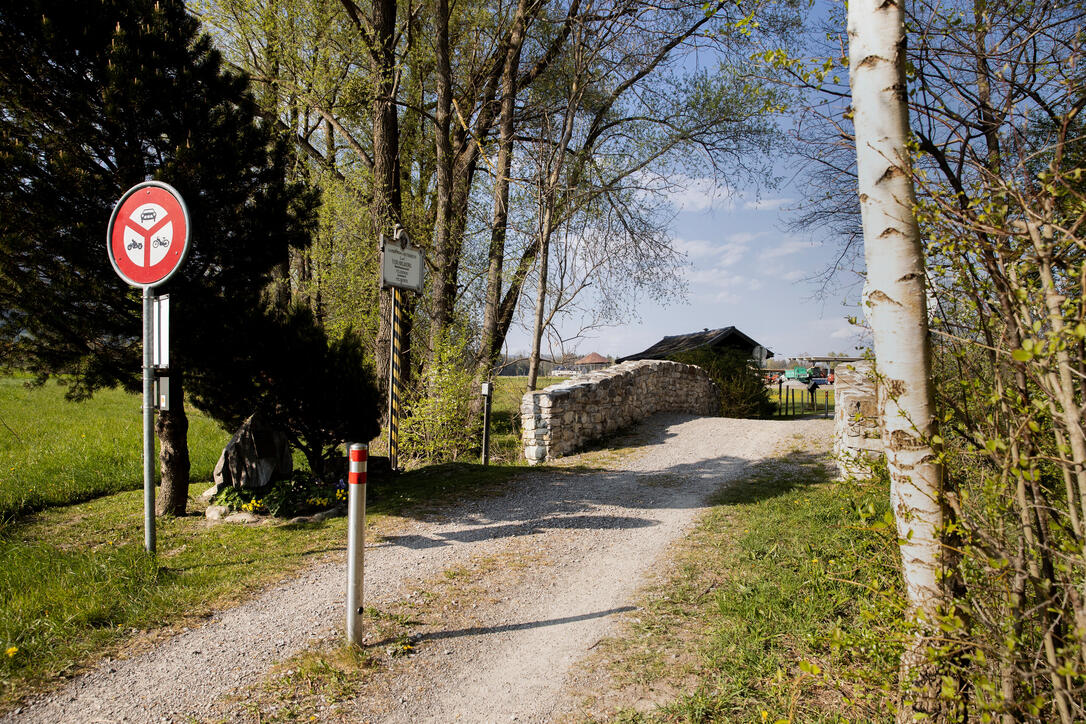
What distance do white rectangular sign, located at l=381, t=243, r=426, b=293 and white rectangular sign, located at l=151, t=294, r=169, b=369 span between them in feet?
11.1

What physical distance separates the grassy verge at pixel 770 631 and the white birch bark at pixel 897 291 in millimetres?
150

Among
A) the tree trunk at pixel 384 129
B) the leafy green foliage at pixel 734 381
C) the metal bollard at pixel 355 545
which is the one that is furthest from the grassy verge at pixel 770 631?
the leafy green foliage at pixel 734 381

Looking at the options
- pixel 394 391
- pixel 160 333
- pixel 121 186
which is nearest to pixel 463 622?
pixel 160 333

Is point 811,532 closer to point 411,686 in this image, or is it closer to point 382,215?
point 411,686

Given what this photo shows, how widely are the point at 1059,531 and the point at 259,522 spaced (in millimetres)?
6214

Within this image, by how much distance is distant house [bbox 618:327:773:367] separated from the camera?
870 inches

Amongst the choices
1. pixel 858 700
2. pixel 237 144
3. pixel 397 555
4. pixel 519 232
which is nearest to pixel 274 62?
pixel 519 232

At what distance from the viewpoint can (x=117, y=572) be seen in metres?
4.29

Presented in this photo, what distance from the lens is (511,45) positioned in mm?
11539

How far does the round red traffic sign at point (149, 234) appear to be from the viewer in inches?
185

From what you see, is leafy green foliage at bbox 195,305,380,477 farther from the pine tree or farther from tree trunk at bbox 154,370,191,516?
tree trunk at bbox 154,370,191,516

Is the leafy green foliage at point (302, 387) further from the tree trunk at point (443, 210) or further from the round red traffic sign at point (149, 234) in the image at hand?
the tree trunk at point (443, 210)

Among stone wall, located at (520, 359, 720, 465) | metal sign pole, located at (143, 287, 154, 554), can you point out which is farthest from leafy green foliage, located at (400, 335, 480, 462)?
metal sign pole, located at (143, 287, 154, 554)

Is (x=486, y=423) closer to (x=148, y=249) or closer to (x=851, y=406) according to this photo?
(x=851, y=406)
